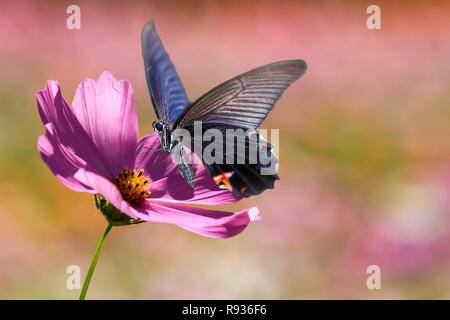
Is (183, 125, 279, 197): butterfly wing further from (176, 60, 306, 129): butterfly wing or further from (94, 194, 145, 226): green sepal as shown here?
(94, 194, 145, 226): green sepal

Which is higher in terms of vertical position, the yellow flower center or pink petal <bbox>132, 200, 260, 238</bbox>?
the yellow flower center

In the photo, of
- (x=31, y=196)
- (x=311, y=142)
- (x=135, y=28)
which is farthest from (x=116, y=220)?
(x=135, y=28)

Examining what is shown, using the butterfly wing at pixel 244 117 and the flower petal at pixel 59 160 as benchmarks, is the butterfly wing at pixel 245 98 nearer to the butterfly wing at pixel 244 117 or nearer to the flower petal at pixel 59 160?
the butterfly wing at pixel 244 117

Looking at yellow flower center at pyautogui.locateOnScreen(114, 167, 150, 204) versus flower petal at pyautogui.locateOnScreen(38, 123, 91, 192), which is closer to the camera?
flower petal at pyautogui.locateOnScreen(38, 123, 91, 192)

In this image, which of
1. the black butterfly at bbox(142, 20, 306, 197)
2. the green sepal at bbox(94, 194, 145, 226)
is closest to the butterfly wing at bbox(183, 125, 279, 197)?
the black butterfly at bbox(142, 20, 306, 197)

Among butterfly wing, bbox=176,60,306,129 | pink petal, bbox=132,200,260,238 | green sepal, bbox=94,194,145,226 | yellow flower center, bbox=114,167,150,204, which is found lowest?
pink petal, bbox=132,200,260,238

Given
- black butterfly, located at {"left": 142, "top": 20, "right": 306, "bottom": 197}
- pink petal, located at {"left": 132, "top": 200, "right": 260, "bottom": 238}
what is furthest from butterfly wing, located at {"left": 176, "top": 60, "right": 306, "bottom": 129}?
pink petal, located at {"left": 132, "top": 200, "right": 260, "bottom": 238}

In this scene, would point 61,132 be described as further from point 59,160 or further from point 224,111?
point 224,111

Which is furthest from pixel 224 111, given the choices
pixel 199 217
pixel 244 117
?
pixel 199 217

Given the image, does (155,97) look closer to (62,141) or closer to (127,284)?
(62,141)
